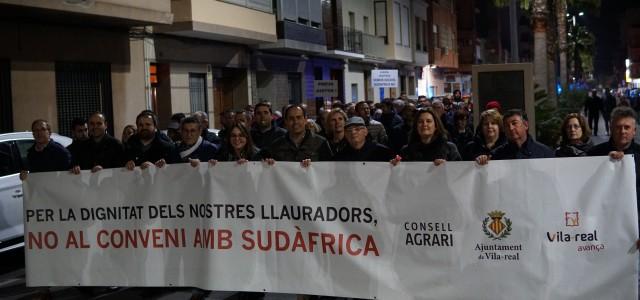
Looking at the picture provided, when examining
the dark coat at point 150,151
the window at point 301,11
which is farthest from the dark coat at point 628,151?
the window at point 301,11

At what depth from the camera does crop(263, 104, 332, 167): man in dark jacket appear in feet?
25.1

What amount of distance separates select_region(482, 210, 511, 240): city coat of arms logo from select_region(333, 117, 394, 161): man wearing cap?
1152mm

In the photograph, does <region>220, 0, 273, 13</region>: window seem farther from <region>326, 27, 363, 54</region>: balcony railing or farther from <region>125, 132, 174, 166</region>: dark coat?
<region>125, 132, 174, 166</region>: dark coat

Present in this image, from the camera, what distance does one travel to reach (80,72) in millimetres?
18234

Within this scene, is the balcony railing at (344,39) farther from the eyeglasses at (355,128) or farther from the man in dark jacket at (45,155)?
the eyeglasses at (355,128)

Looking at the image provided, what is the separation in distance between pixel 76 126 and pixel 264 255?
11.0 ft

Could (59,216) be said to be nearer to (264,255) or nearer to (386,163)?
(264,255)

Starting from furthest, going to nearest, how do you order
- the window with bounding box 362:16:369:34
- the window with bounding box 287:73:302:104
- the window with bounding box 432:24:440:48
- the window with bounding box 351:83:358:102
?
the window with bounding box 432:24:440:48
the window with bounding box 362:16:369:34
the window with bounding box 351:83:358:102
the window with bounding box 287:73:302:104

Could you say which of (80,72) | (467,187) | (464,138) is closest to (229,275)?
(467,187)

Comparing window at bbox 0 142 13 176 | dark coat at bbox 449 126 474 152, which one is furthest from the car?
dark coat at bbox 449 126 474 152

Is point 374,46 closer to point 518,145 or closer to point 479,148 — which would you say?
point 479,148

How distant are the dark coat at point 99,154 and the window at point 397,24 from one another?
35.7m

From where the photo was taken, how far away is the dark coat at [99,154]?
820cm

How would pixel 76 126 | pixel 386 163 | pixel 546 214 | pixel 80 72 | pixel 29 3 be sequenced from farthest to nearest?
pixel 80 72 < pixel 29 3 < pixel 76 126 < pixel 386 163 < pixel 546 214
